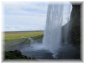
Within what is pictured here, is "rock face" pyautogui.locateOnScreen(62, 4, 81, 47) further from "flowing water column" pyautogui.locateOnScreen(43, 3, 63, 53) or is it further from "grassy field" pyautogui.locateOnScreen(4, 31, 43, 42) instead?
"grassy field" pyautogui.locateOnScreen(4, 31, 43, 42)

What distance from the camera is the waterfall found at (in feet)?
19.7

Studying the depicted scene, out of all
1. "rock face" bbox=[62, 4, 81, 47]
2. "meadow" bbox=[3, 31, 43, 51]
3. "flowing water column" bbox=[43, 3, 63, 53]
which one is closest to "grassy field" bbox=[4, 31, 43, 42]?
"meadow" bbox=[3, 31, 43, 51]

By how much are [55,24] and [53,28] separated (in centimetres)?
A: 5

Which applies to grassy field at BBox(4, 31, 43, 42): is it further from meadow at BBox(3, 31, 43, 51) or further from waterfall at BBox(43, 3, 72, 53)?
waterfall at BBox(43, 3, 72, 53)

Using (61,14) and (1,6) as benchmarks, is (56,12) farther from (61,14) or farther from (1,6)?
(1,6)

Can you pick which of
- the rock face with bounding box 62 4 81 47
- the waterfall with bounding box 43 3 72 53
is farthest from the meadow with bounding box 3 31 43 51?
the rock face with bounding box 62 4 81 47

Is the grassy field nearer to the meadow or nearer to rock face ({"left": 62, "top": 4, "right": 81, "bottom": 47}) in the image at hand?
the meadow

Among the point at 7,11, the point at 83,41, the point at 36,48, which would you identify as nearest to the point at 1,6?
the point at 7,11

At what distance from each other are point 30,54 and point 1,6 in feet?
2.11

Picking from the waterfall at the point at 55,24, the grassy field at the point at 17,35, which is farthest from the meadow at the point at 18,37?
the waterfall at the point at 55,24

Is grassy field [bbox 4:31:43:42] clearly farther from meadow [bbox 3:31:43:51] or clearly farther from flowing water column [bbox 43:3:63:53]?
flowing water column [bbox 43:3:63:53]

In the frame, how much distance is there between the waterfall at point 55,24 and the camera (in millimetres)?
6016

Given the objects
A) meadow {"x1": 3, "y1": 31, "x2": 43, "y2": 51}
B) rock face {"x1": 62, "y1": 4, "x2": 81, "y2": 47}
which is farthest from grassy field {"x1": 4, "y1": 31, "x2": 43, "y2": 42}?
rock face {"x1": 62, "y1": 4, "x2": 81, "y2": 47}

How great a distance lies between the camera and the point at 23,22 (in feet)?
19.7
